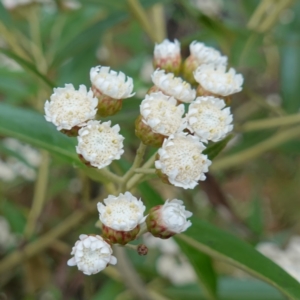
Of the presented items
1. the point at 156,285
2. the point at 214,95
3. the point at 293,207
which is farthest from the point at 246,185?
the point at 214,95

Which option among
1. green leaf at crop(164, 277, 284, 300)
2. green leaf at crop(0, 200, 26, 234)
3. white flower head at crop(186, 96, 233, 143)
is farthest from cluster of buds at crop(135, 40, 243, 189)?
green leaf at crop(0, 200, 26, 234)

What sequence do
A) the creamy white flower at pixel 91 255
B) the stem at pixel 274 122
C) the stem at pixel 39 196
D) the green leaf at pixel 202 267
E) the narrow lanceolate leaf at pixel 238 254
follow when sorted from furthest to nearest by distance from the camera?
the stem at pixel 39 196 → the stem at pixel 274 122 → the green leaf at pixel 202 267 → the narrow lanceolate leaf at pixel 238 254 → the creamy white flower at pixel 91 255

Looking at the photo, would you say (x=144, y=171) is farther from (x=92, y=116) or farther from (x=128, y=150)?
(x=128, y=150)

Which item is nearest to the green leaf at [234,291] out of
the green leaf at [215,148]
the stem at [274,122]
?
the stem at [274,122]

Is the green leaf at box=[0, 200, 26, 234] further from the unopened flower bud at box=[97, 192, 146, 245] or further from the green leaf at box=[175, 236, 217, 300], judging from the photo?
the unopened flower bud at box=[97, 192, 146, 245]

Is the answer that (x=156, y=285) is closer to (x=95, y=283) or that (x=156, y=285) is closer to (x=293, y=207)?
(x=95, y=283)

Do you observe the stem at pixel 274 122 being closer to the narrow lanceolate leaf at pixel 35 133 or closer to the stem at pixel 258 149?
the stem at pixel 258 149
